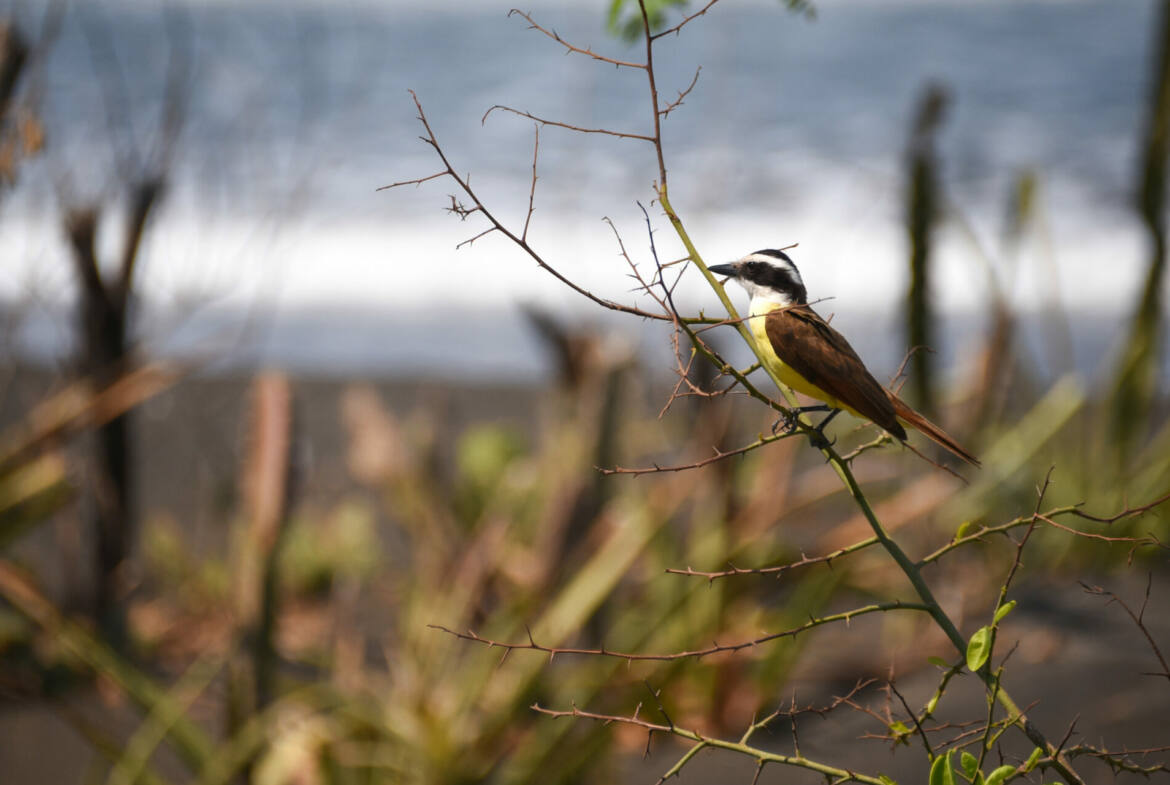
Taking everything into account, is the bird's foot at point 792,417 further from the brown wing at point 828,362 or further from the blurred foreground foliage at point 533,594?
the blurred foreground foliage at point 533,594

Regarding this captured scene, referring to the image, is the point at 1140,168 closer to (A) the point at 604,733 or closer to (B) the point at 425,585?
(A) the point at 604,733

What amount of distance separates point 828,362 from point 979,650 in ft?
0.66

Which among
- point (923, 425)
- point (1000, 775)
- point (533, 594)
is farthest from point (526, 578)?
point (1000, 775)

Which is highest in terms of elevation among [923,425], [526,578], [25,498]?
[923,425]

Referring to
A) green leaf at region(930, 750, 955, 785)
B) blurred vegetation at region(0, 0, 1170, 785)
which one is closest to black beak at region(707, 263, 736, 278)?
blurred vegetation at region(0, 0, 1170, 785)

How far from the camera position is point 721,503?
2779 mm

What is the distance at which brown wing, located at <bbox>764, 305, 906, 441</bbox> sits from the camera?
0.62 m

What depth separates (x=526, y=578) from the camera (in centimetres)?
247

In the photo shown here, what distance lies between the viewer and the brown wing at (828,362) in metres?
0.62

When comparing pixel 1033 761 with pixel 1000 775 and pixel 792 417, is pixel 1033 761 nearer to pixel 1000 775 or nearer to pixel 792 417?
pixel 1000 775

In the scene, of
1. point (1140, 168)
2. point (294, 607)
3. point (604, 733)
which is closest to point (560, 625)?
point (604, 733)

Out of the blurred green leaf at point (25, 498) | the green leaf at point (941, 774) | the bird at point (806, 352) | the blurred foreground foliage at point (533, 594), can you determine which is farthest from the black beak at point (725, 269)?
the blurred green leaf at point (25, 498)

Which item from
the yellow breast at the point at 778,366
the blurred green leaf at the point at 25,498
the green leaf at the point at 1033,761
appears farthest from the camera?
the blurred green leaf at the point at 25,498

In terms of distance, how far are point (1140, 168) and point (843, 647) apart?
1874 millimetres
